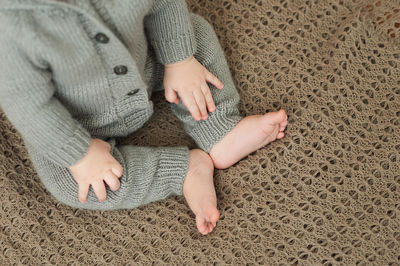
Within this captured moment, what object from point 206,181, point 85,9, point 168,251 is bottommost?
point 168,251

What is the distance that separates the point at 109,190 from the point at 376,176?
59 centimetres

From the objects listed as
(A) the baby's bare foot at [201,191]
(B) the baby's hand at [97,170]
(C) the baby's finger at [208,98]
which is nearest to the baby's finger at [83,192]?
(B) the baby's hand at [97,170]

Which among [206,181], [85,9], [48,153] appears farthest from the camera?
[206,181]

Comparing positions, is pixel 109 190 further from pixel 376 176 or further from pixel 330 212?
pixel 376 176

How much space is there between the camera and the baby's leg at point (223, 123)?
108cm

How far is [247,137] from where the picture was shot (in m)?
1.08

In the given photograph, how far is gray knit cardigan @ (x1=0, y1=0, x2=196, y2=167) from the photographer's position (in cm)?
85

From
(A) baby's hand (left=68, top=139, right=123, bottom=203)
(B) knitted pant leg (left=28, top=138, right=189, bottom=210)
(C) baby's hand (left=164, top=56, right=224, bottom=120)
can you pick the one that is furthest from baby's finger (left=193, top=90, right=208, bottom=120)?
(A) baby's hand (left=68, top=139, right=123, bottom=203)

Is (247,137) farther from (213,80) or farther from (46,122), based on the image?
(46,122)

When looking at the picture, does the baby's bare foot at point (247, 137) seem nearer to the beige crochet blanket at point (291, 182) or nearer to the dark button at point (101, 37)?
the beige crochet blanket at point (291, 182)

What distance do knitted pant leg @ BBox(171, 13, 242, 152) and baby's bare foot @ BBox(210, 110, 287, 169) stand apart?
0.05 ft

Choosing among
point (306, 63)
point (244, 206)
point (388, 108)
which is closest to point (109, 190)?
point (244, 206)

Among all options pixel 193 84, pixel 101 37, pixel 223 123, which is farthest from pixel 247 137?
pixel 101 37

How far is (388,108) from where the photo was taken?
3.66 ft
